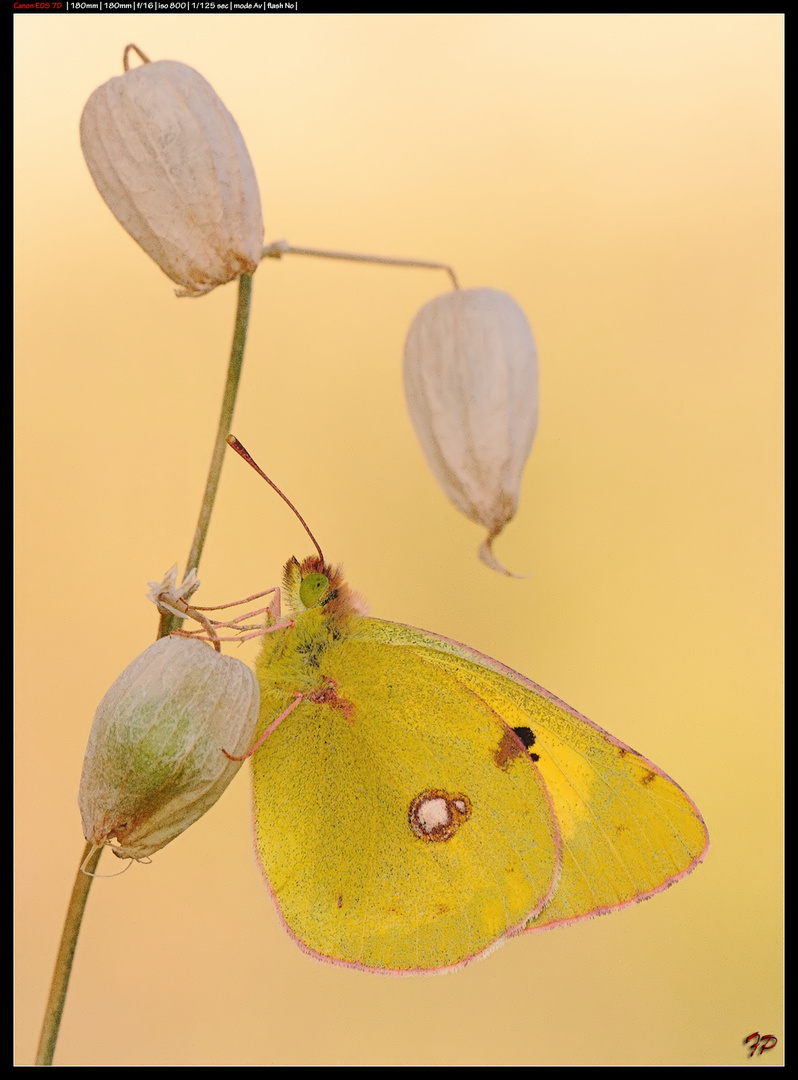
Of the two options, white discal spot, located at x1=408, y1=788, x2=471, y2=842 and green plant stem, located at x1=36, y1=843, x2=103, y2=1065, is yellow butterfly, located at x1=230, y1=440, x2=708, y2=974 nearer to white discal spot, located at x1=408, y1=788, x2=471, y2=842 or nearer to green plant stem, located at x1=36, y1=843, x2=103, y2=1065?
white discal spot, located at x1=408, y1=788, x2=471, y2=842

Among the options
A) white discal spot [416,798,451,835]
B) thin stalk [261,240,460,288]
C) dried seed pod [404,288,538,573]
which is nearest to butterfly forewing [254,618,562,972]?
white discal spot [416,798,451,835]

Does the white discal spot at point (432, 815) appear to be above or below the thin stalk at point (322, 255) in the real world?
below

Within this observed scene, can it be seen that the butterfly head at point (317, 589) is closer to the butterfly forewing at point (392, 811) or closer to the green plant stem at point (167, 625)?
the butterfly forewing at point (392, 811)

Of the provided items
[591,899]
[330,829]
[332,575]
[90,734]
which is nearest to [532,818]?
[591,899]

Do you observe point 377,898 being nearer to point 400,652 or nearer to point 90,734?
point 400,652

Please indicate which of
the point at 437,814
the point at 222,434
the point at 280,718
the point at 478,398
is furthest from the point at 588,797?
the point at 222,434

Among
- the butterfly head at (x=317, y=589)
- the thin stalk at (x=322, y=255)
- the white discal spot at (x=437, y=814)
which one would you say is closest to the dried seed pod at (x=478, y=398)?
the thin stalk at (x=322, y=255)
